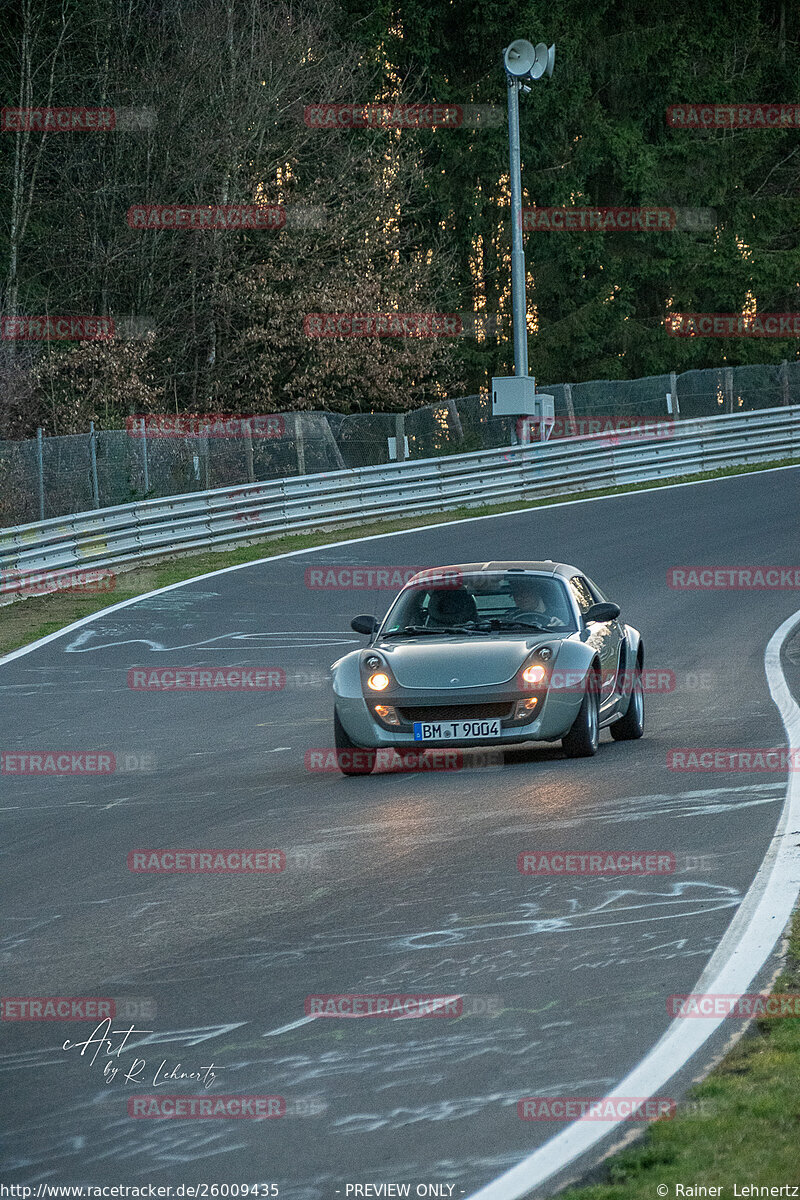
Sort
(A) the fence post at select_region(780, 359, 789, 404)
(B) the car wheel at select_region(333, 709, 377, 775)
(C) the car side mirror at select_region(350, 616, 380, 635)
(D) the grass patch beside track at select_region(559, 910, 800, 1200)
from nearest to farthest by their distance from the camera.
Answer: (D) the grass patch beside track at select_region(559, 910, 800, 1200)
(B) the car wheel at select_region(333, 709, 377, 775)
(C) the car side mirror at select_region(350, 616, 380, 635)
(A) the fence post at select_region(780, 359, 789, 404)

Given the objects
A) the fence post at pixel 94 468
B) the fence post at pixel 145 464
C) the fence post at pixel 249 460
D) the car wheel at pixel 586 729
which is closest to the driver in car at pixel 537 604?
the car wheel at pixel 586 729

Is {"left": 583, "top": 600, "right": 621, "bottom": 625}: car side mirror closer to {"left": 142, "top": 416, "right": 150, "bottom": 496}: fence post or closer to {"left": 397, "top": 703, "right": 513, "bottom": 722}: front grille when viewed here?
{"left": 397, "top": 703, "right": 513, "bottom": 722}: front grille

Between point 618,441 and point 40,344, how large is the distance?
44.0ft

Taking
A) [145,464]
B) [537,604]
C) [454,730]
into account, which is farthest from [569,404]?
[454,730]

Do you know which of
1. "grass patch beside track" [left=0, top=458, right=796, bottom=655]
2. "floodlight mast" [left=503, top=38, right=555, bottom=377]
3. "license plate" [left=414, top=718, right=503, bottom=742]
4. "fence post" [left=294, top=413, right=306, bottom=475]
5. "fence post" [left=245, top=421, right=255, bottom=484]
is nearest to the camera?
"license plate" [left=414, top=718, right=503, bottom=742]

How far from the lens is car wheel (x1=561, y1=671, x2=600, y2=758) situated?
11359 millimetres

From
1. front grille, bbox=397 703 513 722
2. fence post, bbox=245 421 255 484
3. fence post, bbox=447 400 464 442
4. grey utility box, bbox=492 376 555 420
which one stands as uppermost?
grey utility box, bbox=492 376 555 420

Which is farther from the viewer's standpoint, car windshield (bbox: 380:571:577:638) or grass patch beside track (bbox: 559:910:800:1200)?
car windshield (bbox: 380:571:577:638)

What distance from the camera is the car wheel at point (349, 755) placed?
455 inches

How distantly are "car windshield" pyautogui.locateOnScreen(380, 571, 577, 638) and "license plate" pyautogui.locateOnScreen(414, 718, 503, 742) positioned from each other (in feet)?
3.01

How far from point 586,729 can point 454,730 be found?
36.4 inches
